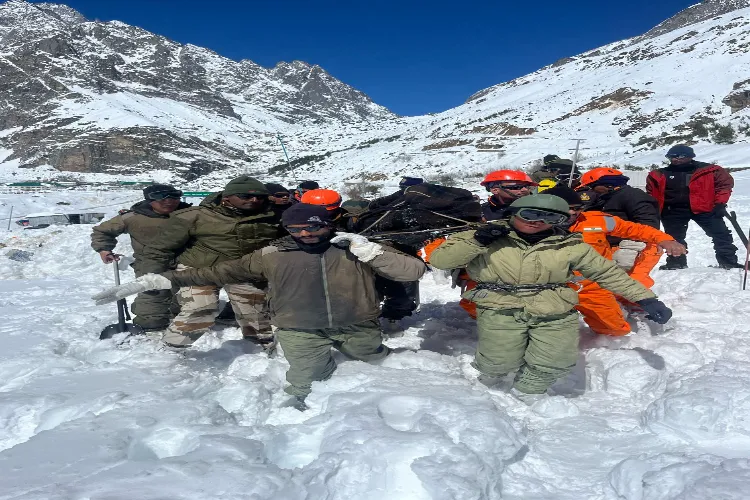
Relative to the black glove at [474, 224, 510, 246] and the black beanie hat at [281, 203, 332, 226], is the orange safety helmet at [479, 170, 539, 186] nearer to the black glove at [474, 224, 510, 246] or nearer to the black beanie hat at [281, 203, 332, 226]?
the black glove at [474, 224, 510, 246]

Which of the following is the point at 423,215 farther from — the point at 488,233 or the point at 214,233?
the point at 214,233

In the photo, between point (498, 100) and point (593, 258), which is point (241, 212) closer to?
point (593, 258)

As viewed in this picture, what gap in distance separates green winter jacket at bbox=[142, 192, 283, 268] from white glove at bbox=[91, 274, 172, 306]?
0.48 meters

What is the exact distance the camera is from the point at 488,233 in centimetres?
294

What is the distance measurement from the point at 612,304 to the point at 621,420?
125 cm

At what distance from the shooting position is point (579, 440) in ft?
8.27

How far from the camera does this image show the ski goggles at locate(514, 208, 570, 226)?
2.85 meters

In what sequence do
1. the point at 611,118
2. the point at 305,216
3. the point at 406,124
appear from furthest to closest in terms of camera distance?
the point at 406,124
the point at 611,118
the point at 305,216

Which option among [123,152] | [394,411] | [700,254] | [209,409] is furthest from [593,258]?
[123,152]

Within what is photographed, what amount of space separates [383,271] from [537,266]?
3.28ft

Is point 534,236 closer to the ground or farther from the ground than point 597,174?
closer to the ground

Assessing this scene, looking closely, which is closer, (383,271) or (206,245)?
(383,271)

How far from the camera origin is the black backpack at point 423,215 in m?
3.50

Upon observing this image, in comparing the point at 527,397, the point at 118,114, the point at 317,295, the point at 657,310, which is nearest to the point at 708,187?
the point at 657,310
